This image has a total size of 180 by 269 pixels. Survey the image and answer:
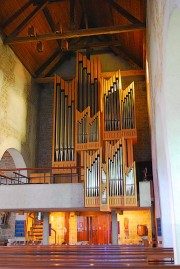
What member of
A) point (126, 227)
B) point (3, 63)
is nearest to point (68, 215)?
point (126, 227)

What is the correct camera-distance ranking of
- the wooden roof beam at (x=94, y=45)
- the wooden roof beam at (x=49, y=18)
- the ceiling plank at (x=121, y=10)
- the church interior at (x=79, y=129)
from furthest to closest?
the wooden roof beam at (x=94, y=45)
the wooden roof beam at (x=49, y=18)
the ceiling plank at (x=121, y=10)
the church interior at (x=79, y=129)

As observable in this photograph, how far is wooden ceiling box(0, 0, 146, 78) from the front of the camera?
1073 centimetres

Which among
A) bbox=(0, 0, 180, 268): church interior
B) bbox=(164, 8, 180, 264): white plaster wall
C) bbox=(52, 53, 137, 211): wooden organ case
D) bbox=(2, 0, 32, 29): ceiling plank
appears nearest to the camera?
bbox=(164, 8, 180, 264): white plaster wall

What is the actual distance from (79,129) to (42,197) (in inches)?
112

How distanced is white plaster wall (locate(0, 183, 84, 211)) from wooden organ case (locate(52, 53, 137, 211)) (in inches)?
18.0

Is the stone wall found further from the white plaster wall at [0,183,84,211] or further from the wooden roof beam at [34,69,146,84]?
the white plaster wall at [0,183,84,211]

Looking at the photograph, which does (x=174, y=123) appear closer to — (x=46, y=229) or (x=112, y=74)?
(x=46, y=229)

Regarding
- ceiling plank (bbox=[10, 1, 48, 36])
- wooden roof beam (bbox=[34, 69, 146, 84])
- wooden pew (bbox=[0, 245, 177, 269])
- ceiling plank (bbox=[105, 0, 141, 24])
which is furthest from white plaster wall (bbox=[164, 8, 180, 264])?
wooden roof beam (bbox=[34, 69, 146, 84])

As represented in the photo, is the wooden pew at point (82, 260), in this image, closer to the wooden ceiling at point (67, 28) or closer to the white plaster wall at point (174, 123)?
the white plaster wall at point (174, 123)

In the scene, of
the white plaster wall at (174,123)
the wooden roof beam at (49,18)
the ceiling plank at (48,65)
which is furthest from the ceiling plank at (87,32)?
the white plaster wall at (174,123)

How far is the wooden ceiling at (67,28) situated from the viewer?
35.2 feet

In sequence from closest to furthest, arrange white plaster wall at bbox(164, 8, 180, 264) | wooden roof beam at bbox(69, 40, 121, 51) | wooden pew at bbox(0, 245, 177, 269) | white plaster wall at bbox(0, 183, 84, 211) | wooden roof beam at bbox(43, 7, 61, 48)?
→ wooden pew at bbox(0, 245, 177, 269) → white plaster wall at bbox(164, 8, 180, 264) → white plaster wall at bbox(0, 183, 84, 211) → wooden roof beam at bbox(43, 7, 61, 48) → wooden roof beam at bbox(69, 40, 121, 51)

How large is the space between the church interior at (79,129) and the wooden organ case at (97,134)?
3 cm

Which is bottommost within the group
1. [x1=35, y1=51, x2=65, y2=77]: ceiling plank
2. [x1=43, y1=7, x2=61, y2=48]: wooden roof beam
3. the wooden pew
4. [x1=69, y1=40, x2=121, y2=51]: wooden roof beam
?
the wooden pew
